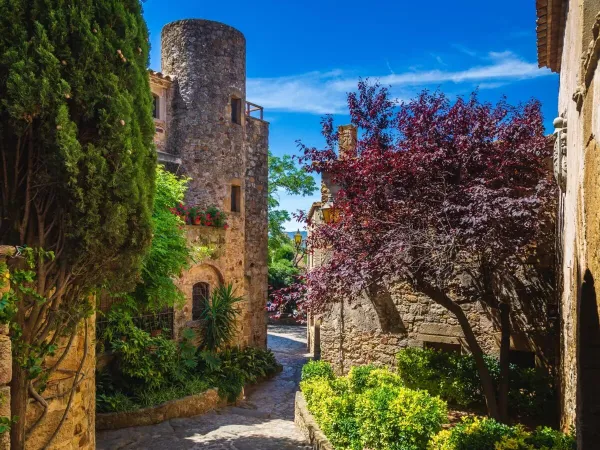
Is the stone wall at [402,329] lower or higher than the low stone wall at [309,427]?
higher

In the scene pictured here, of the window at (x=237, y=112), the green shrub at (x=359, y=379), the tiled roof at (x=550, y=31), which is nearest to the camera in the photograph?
the tiled roof at (x=550, y=31)

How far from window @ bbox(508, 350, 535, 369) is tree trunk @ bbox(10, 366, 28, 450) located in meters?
8.32

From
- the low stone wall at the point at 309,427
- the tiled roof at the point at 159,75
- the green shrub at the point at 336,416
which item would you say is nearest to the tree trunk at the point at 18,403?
the green shrub at the point at 336,416

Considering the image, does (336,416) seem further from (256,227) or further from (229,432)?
(256,227)

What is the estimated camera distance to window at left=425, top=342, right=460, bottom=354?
10.2 metres

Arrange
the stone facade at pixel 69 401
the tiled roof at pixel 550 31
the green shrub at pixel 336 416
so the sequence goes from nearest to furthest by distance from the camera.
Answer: the stone facade at pixel 69 401, the tiled roof at pixel 550 31, the green shrub at pixel 336 416

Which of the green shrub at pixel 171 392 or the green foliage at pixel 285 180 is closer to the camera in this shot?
the green shrub at pixel 171 392

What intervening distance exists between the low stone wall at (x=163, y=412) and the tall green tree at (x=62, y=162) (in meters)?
6.10

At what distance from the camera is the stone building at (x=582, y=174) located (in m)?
2.50

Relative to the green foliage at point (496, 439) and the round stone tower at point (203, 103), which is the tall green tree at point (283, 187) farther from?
the green foliage at point (496, 439)

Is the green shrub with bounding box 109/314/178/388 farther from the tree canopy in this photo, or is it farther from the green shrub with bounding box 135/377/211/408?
the tree canopy

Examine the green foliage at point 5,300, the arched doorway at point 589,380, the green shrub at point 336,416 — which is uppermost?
the green foliage at point 5,300

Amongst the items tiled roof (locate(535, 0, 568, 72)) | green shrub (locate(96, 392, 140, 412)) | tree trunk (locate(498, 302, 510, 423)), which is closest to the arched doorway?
tiled roof (locate(535, 0, 568, 72))

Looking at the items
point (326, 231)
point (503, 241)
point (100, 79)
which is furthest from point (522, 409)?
point (100, 79)
